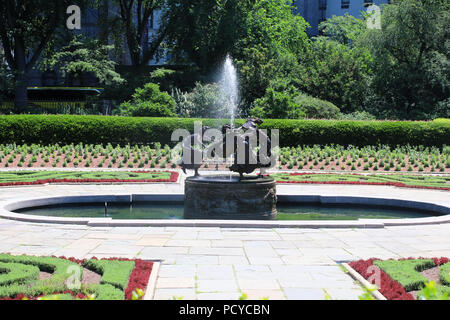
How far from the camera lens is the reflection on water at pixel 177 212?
10172 mm

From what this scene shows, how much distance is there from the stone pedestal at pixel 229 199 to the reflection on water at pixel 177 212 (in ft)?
1.93

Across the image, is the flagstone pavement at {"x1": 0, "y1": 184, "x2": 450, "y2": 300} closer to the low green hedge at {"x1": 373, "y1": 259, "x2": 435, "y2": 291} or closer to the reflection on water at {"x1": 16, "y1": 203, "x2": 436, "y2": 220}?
the low green hedge at {"x1": 373, "y1": 259, "x2": 435, "y2": 291}

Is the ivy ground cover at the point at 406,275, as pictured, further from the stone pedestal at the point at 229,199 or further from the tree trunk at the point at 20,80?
the tree trunk at the point at 20,80

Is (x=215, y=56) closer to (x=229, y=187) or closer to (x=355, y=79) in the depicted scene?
(x=355, y=79)

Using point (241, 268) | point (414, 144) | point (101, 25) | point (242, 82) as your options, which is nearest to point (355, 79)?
point (242, 82)

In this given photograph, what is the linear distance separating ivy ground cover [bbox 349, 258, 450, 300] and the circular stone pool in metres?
4.45

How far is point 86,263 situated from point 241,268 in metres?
1.73

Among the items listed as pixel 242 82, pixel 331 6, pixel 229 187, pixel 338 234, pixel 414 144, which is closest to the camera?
pixel 338 234

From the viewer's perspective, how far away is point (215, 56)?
119ft

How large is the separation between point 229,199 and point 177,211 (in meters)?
1.64

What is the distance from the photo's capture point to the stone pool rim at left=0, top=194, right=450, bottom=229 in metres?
8.15

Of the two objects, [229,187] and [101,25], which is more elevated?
[101,25]

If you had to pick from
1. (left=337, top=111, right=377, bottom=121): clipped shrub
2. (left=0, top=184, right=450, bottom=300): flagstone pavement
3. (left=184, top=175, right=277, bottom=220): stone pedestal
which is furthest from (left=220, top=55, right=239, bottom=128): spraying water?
(left=0, top=184, right=450, bottom=300): flagstone pavement

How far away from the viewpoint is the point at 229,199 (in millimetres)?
9617
